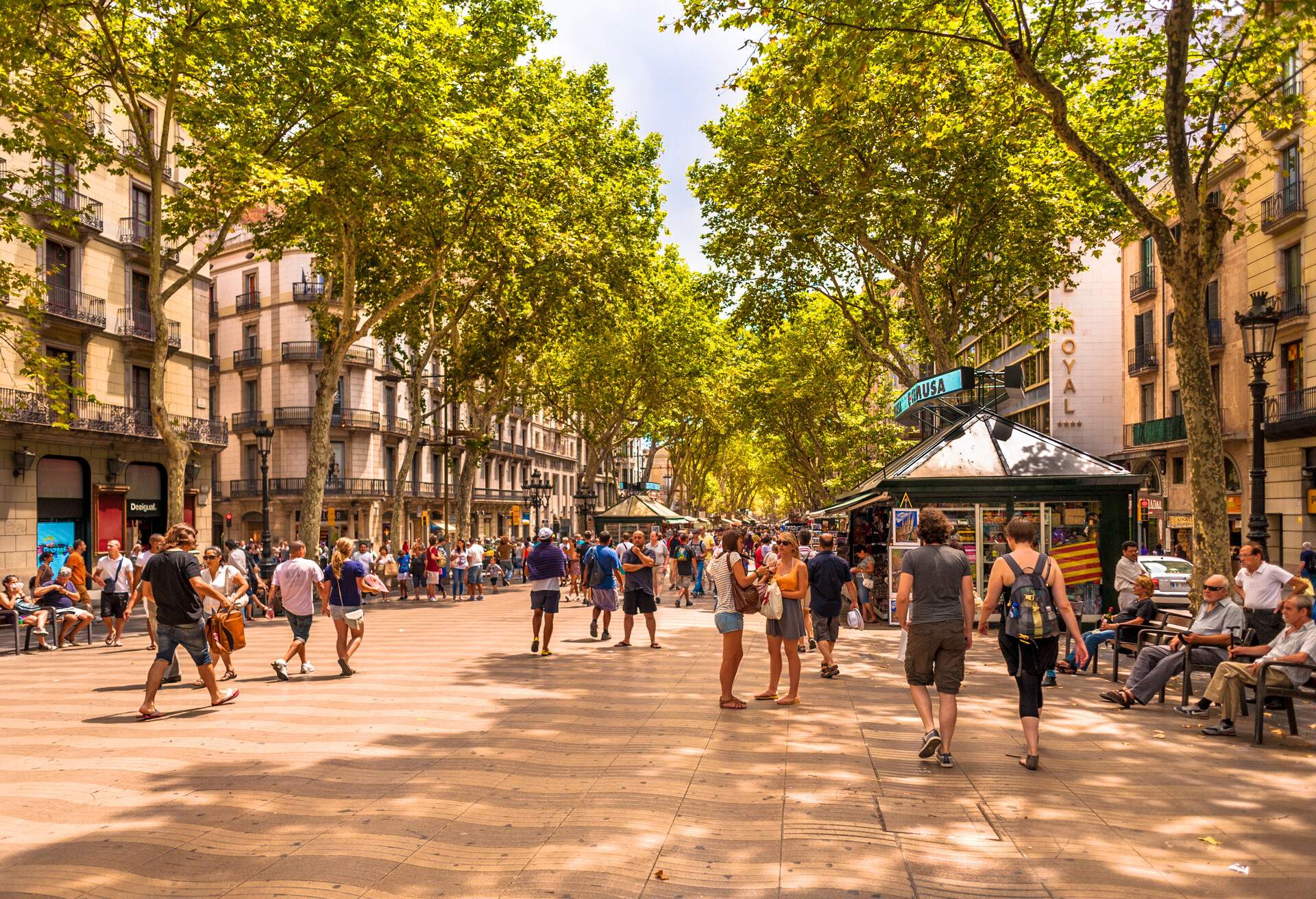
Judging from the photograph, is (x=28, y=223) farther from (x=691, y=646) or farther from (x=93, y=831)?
(x=93, y=831)

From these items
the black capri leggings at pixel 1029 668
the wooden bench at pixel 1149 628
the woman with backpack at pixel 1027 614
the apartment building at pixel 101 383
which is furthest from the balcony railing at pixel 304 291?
the black capri leggings at pixel 1029 668

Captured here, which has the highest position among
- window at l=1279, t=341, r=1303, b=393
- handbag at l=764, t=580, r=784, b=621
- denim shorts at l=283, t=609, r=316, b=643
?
window at l=1279, t=341, r=1303, b=393

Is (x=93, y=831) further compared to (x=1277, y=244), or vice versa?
(x=1277, y=244)

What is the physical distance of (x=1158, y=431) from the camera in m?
34.4

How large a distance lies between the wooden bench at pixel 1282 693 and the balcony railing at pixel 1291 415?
68.5ft

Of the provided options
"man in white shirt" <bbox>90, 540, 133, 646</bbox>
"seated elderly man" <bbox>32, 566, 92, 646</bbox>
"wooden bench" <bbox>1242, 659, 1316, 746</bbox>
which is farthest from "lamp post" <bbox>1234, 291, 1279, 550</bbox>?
"seated elderly man" <bbox>32, 566, 92, 646</bbox>

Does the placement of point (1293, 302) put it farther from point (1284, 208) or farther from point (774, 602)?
point (774, 602)

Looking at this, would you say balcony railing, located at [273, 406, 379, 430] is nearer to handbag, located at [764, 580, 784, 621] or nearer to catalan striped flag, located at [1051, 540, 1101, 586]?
catalan striped flag, located at [1051, 540, 1101, 586]

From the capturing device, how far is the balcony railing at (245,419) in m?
49.0

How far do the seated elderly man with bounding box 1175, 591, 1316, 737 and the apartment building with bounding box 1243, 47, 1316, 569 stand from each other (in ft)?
68.0

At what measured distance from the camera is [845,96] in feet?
39.8

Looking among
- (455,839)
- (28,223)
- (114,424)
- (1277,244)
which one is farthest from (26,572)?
(1277,244)

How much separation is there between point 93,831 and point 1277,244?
30.9 meters

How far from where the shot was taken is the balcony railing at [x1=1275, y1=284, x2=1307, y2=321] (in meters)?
26.4
